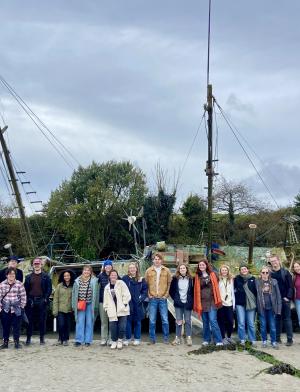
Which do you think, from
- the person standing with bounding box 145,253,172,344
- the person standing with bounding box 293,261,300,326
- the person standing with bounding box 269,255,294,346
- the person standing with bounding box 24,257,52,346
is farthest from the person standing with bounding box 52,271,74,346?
the person standing with bounding box 293,261,300,326

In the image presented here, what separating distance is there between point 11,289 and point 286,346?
5.94 meters

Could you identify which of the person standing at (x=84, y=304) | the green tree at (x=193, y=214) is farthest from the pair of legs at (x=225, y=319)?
the green tree at (x=193, y=214)

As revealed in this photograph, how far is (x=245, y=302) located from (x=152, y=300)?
198cm

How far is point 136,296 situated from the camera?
33.4ft

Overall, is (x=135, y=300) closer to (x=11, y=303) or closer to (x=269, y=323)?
(x=11, y=303)

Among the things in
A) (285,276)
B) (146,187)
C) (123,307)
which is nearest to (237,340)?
(285,276)

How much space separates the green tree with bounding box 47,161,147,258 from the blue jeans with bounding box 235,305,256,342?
939 inches

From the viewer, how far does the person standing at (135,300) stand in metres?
10.2

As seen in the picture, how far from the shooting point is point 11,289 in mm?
9844

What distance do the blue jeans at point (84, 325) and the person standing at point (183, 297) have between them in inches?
70.3

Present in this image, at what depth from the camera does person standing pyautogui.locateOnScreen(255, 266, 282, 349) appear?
1011cm

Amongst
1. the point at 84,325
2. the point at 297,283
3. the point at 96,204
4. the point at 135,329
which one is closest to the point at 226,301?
the point at 297,283

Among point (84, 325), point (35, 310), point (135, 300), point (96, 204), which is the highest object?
point (96, 204)

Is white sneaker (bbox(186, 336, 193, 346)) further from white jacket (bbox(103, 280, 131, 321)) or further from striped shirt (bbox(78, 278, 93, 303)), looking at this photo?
striped shirt (bbox(78, 278, 93, 303))
